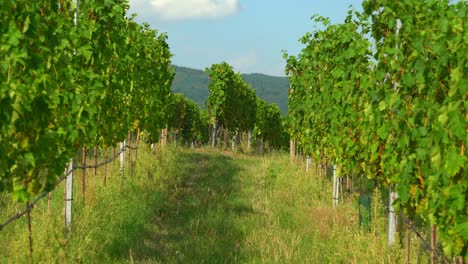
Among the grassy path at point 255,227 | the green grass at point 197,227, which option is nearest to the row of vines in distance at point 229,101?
the grassy path at point 255,227

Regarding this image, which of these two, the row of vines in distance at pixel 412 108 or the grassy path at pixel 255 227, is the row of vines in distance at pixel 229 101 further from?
the row of vines in distance at pixel 412 108

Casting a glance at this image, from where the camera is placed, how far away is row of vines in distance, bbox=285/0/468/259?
369cm

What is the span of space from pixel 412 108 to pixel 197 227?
4.85m

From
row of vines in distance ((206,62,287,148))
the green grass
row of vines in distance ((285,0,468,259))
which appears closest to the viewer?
row of vines in distance ((285,0,468,259))

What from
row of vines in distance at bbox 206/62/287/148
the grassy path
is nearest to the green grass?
the grassy path

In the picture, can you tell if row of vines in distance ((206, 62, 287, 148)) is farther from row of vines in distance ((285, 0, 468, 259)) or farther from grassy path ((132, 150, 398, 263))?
row of vines in distance ((285, 0, 468, 259))

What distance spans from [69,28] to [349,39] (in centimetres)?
433

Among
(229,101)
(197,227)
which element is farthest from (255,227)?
(229,101)

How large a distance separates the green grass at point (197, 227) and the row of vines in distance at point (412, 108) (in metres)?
1.02

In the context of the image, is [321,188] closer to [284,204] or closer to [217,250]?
[284,204]

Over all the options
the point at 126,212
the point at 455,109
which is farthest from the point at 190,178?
the point at 455,109

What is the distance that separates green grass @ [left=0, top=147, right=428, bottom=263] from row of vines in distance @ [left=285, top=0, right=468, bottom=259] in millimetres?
1016

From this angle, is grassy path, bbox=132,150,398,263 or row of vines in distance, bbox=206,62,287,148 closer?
grassy path, bbox=132,150,398,263

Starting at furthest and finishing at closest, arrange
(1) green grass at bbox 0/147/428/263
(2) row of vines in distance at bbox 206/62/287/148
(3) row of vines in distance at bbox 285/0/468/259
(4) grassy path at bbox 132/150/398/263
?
(2) row of vines in distance at bbox 206/62/287/148 → (4) grassy path at bbox 132/150/398/263 → (1) green grass at bbox 0/147/428/263 → (3) row of vines in distance at bbox 285/0/468/259
